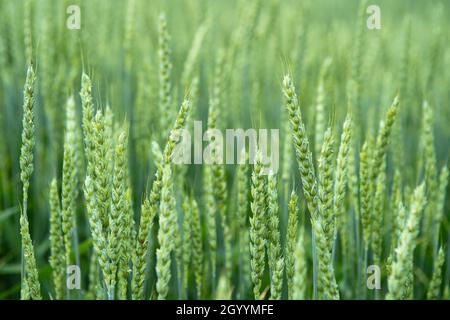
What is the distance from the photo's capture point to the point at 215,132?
1.30m

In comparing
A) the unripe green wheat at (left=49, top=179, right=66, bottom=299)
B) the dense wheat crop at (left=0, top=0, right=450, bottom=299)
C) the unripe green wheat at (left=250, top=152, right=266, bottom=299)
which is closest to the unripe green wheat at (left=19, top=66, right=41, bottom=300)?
the dense wheat crop at (left=0, top=0, right=450, bottom=299)

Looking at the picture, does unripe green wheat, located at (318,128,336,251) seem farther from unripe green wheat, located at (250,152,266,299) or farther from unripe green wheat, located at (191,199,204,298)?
unripe green wheat, located at (191,199,204,298)

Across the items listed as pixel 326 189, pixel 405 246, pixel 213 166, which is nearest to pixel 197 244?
pixel 213 166

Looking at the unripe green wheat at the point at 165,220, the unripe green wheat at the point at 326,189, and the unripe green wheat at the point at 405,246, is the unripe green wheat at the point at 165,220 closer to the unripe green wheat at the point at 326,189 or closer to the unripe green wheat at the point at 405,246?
the unripe green wheat at the point at 326,189

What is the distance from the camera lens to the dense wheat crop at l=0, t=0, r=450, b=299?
3.28 ft

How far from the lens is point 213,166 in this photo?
1314 mm

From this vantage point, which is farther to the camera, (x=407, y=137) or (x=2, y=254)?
(x=407, y=137)

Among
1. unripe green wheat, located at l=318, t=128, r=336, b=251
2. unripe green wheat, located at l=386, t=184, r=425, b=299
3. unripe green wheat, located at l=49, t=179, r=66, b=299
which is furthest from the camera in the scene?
unripe green wheat, located at l=49, t=179, r=66, b=299

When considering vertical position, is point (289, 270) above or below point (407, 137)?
below

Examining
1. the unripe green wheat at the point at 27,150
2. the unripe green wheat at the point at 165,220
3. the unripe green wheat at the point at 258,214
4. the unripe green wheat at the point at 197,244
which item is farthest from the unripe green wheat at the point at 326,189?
the unripe green wheat at the point at 27,150

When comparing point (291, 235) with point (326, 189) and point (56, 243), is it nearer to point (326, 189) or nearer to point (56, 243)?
point (326, 189)

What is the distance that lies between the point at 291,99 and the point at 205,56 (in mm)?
1656
